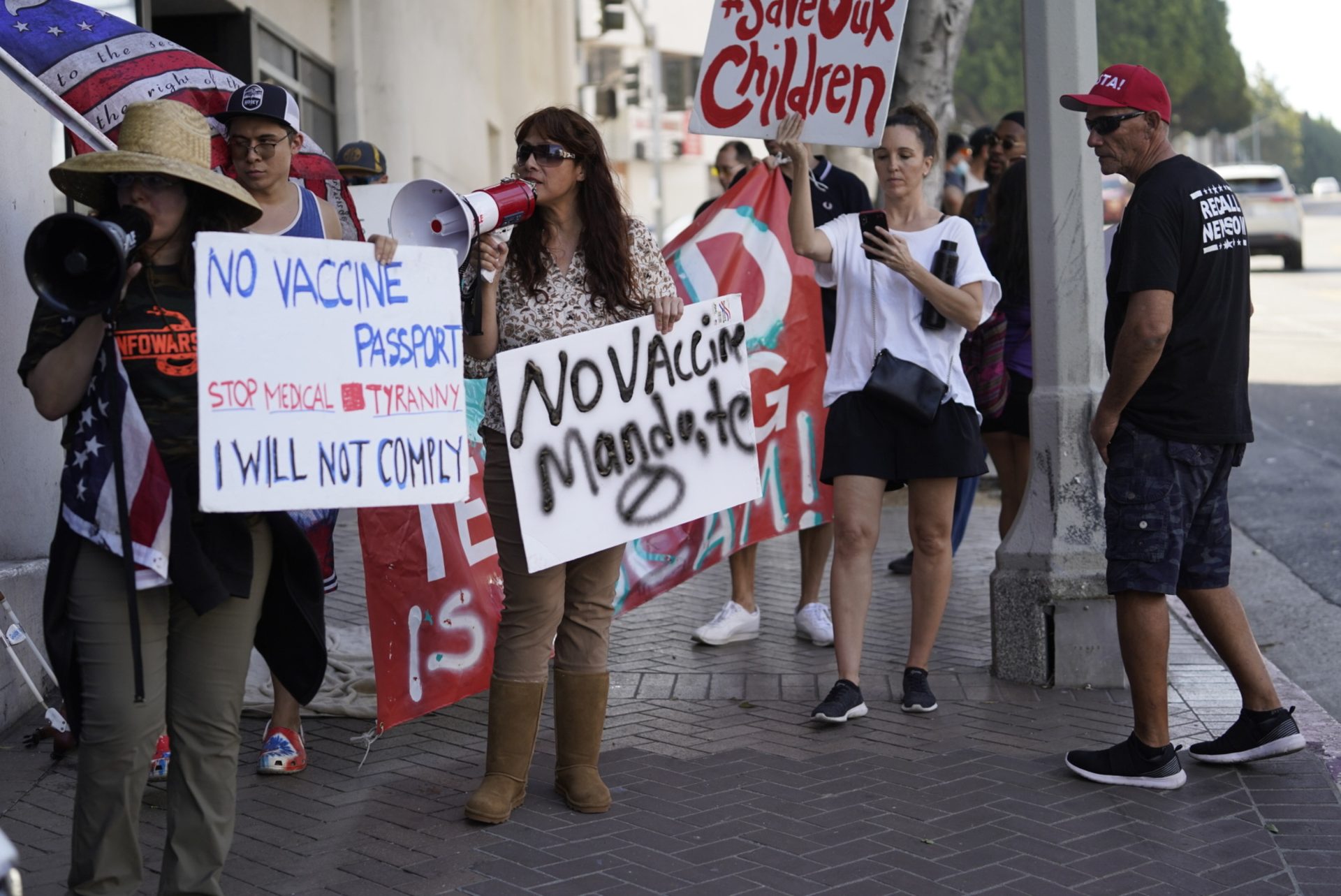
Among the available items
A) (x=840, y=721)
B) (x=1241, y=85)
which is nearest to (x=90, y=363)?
(x=840, y=721)

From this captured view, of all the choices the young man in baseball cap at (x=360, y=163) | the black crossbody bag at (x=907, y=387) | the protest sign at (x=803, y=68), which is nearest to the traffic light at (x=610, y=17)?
the young man in baseball cap at (x=360, y=163)

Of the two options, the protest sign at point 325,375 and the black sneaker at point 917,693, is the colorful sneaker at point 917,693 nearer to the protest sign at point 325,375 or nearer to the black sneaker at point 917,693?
the black sneaker at point 917,693

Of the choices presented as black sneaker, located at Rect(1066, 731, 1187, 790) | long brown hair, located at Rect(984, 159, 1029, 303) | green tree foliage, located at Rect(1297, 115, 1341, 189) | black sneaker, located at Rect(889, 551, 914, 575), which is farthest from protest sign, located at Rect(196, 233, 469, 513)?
green tree foliage, located at Rect(1297, 115, 1341, 189)

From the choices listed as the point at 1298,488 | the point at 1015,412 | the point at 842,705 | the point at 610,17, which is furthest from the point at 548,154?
the point at 610,17

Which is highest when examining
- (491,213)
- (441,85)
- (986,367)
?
(441,85)

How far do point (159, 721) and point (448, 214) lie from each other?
4.83ft

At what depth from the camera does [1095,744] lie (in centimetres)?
500

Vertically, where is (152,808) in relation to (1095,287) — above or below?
below

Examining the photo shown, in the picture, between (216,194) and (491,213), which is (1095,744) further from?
(216,194)

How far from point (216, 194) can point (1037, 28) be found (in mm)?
3450

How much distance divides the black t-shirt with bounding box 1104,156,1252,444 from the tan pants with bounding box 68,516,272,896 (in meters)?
2.58

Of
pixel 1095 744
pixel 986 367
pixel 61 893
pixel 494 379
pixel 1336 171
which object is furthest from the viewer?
pixel 1336 171

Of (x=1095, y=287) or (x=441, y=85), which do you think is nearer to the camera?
(x=1095, y=287)

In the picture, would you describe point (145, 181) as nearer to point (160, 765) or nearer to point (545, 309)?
point (545, 309)
